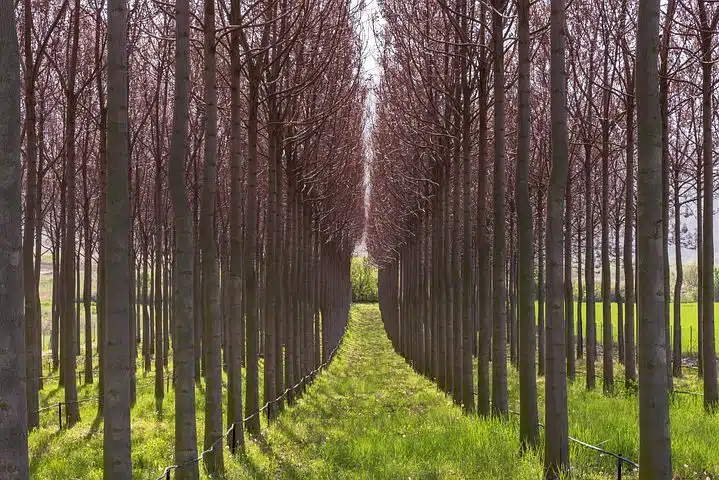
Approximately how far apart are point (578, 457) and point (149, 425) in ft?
23.4

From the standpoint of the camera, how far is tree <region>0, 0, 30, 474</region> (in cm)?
311

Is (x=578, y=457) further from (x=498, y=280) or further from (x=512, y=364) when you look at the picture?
(x=512, y=364)

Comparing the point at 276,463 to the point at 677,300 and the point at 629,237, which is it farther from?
the point at 677,300

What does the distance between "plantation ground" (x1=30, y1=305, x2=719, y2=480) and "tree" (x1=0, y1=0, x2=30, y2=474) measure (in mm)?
4198

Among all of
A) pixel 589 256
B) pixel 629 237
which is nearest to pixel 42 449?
pixel 629 237

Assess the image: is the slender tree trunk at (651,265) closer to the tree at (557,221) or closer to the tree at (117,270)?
the tree at (557,221)

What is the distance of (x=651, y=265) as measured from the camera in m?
4.66

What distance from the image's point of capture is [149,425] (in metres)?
11.3

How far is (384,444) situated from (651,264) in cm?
454

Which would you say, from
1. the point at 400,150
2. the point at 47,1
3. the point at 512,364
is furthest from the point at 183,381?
the point at 512,364

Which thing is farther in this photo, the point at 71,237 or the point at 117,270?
the point at 71,237

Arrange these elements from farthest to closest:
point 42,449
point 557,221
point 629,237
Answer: point 629,237 → point 42,449 → point 557,221

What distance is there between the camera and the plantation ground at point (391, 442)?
23.1 feet

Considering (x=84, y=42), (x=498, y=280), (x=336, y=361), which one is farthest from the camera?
(x=336, y=361)
